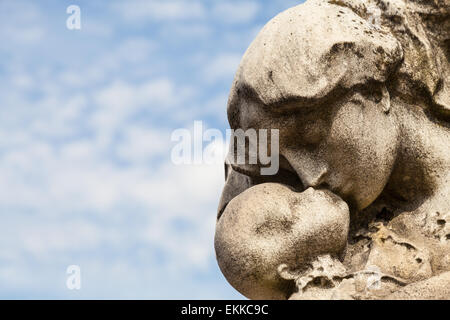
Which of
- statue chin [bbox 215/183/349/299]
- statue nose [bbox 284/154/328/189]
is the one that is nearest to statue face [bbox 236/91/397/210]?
statue nose [bbox 284/154/328/189]

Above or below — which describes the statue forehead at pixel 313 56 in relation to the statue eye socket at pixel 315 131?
above

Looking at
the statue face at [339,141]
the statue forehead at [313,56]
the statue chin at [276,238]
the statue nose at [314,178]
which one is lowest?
the statue chin at [276,238]

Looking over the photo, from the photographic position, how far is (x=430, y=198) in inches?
151

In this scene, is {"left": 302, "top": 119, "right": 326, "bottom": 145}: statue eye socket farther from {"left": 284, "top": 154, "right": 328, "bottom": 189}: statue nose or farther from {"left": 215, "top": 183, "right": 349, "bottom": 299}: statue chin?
{"left": 215, "top": 183, "right": 349, "bottom": 299}: statue chin

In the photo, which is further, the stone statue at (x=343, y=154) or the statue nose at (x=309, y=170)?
the statue nose at (x=309, y=170)

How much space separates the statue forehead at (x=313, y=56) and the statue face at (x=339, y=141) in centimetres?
9

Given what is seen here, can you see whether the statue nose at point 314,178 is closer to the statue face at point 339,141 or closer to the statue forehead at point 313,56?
the statue face at point 339,141

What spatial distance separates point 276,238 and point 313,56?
82 cm

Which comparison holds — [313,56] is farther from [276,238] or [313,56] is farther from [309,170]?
[276,238]

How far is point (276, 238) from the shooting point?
358 centimetres

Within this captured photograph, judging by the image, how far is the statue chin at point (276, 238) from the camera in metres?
3.57

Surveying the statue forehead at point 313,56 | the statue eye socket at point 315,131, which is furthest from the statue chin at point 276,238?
the statue forehead at point 313,56

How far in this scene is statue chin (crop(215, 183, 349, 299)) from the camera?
3566 millimetres

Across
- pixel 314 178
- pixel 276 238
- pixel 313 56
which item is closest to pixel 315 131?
pixel 314 178
